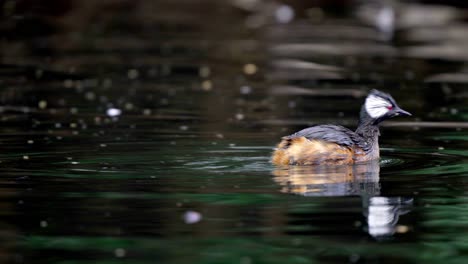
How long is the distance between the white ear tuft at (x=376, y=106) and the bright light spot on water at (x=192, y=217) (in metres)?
3.70

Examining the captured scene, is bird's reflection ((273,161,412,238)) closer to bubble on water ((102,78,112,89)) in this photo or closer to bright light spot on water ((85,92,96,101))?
bright light spot on water ((85,92,96,101))

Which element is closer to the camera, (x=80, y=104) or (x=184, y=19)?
(x=80, y=104)

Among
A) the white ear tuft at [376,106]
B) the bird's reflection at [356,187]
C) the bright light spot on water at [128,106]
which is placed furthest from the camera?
the bright light spot on water at [128,106]

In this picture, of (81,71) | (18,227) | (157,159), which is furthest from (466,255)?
(81,71)

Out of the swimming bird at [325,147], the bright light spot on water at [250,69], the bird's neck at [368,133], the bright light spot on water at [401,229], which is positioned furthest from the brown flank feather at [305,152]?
the bright light spot on water at [250,69]

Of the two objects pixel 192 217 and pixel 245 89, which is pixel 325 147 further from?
pixel 245 89

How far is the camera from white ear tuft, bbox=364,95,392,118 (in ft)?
40.6

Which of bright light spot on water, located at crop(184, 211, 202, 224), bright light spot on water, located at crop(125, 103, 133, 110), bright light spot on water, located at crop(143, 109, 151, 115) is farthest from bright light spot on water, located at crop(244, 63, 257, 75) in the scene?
bright light spot on water, located at crop(184, 211, 202, 224)

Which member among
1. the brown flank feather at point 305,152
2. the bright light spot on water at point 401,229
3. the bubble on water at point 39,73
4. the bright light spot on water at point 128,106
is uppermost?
the bubble on water at point 39,73

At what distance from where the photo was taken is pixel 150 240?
8.23 metres

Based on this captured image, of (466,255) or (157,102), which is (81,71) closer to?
(157,102)

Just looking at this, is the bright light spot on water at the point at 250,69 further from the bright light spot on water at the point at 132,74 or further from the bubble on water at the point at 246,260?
the bubble on water at the point at 246,260

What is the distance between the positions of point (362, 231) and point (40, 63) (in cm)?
1554

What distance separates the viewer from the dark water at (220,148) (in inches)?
326
